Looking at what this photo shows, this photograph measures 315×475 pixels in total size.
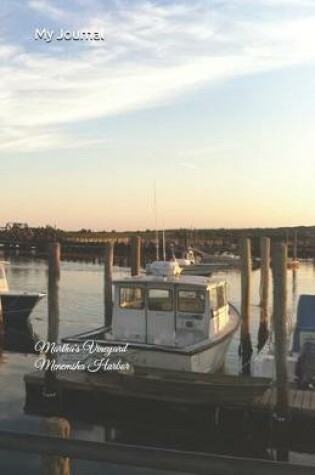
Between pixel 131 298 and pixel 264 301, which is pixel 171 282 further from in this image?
pixel 264 301

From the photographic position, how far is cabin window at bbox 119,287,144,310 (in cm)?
1814

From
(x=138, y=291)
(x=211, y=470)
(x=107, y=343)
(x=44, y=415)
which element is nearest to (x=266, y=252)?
(x=138, y=291)

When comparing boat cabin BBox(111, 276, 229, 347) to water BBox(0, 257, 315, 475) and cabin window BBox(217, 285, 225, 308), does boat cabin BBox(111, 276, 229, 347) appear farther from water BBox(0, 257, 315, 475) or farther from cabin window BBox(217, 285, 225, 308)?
water BBox(0, 257, 315, 475)

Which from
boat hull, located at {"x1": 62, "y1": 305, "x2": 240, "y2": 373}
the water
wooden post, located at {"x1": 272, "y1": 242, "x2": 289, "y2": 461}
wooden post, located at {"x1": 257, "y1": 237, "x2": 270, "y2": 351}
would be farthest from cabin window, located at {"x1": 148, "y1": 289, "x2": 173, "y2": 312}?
wooden post, located at {"x1": 257, "y1": 237, "x2": 270, "y2": 351}

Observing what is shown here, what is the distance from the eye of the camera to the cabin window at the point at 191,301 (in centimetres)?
1786

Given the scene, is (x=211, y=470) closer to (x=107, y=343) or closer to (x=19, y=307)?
(x=107, y=343)

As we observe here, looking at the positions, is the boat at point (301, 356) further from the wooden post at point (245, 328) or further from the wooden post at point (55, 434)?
the wooden post at point (55, 434)

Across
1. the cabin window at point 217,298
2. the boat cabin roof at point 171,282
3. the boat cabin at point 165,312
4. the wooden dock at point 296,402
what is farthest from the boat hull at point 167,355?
the wooden dock at point 296,402

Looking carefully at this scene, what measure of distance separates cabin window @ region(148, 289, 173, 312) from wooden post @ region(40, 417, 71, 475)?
41.5 feet

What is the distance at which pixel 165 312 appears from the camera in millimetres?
17891

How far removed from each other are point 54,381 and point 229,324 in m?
6.77

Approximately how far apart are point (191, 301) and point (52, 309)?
12.5 ft

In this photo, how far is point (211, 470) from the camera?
2.90 meters

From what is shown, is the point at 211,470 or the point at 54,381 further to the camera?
the point at 54,381
